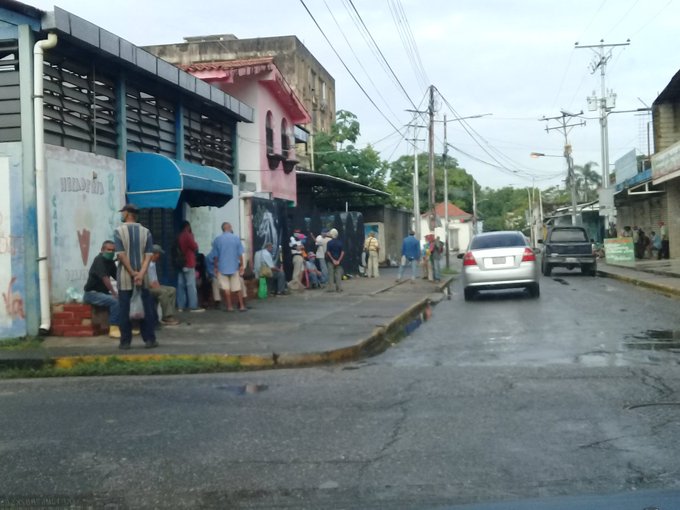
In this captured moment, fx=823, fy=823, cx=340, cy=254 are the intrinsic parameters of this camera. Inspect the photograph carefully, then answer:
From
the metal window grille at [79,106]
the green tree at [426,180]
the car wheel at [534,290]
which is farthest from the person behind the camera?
the green tree at [426,180]

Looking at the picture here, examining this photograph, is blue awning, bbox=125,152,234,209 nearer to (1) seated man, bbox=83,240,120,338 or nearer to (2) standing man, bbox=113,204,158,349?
(1) seated man, bbox=83,240,120,338

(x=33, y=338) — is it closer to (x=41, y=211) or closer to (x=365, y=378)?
(x=41, y=211)

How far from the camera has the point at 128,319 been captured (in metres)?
10.2

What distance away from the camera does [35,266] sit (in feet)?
36.1

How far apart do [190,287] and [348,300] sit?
4276mm

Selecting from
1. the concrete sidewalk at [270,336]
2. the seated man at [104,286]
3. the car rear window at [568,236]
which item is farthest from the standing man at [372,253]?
the seated man at [104,286]

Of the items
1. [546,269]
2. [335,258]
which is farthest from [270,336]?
[546,269]

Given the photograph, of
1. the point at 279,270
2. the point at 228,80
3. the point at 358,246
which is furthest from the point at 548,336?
the point at 358,246

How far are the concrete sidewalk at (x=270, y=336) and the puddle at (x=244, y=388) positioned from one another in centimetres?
123

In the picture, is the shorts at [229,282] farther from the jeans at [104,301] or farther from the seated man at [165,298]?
the jeans at [104,301]

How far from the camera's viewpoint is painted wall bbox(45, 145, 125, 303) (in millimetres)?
11344

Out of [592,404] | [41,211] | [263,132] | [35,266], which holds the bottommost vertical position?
→ [592,404]

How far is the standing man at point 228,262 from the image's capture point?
584 inches

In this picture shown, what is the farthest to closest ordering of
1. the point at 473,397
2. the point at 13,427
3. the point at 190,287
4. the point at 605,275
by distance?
1. the point at 605,275
2. the point at 190,287
3. the point at 473,397
4. the point at 13,427
